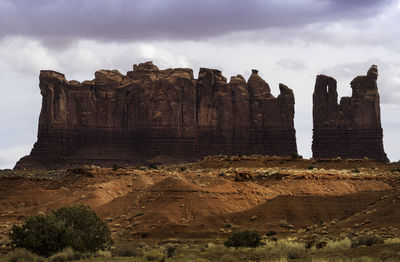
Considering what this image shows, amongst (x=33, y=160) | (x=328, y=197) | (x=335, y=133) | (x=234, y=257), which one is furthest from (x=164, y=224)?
(x=335, y=133)

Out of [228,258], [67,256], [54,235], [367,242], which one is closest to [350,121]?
[367,242]

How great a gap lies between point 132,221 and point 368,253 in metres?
34.3

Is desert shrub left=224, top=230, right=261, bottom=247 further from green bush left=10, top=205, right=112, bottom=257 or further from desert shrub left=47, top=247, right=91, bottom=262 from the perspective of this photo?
desert shrub left=47, top=247, right=91, bottom=262

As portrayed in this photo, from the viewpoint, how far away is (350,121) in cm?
14700

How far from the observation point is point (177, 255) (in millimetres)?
37594

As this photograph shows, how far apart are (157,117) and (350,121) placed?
32.6m

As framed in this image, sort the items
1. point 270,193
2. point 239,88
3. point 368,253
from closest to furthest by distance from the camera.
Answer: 1. point 368,253
2. point 270,193
3. point 239,88

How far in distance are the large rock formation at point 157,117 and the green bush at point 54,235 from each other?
96.7 metres

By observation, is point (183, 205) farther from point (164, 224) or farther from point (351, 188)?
point (351, 188)

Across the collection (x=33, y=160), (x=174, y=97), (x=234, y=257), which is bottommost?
(x=234, y=257)

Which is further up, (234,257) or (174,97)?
(174,97)

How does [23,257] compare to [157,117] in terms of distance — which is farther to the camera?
[157,117]

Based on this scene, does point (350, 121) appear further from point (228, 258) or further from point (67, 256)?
point (228, 258)

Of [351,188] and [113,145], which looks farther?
[113,145]
